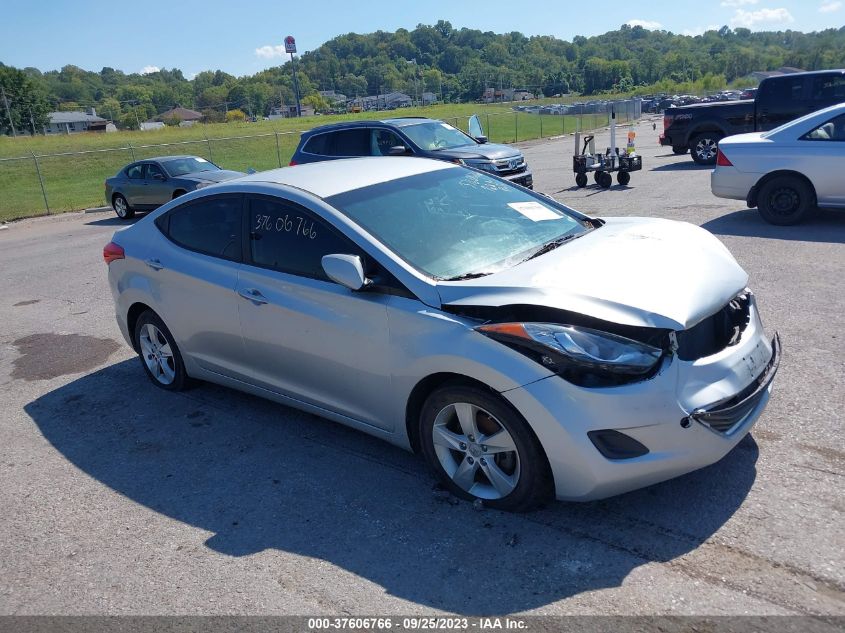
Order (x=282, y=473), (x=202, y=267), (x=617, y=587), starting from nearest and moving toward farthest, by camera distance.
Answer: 1. (x=617, y=587)
2. (x=282, y=473)
3. (x=202, y=267)

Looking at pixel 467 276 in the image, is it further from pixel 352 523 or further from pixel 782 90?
pixel 782 90

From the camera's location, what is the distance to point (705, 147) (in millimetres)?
17469

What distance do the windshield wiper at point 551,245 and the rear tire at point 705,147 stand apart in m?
14.7

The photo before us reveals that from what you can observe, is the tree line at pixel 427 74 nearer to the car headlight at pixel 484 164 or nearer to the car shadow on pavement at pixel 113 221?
the car shadow on pavement at pixel 113 221

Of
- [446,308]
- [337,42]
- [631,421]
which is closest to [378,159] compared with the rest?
[446,308]

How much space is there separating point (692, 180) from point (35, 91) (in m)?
116

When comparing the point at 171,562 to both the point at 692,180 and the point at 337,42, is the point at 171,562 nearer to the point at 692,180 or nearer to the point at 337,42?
the point at 692,180

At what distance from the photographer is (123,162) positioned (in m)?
41.7

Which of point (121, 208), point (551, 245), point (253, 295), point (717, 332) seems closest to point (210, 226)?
point (253, 295)

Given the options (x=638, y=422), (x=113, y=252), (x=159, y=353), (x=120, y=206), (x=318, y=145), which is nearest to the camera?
(x=638, y=422)

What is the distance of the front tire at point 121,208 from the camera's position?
1798 cm

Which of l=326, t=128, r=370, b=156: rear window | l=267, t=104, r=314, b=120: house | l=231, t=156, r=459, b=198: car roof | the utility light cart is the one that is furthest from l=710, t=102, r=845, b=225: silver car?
l=267, t=104, r=314, b=120: house

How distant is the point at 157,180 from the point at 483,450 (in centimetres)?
1543

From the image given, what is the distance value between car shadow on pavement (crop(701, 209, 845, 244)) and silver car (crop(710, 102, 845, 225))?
22cm
